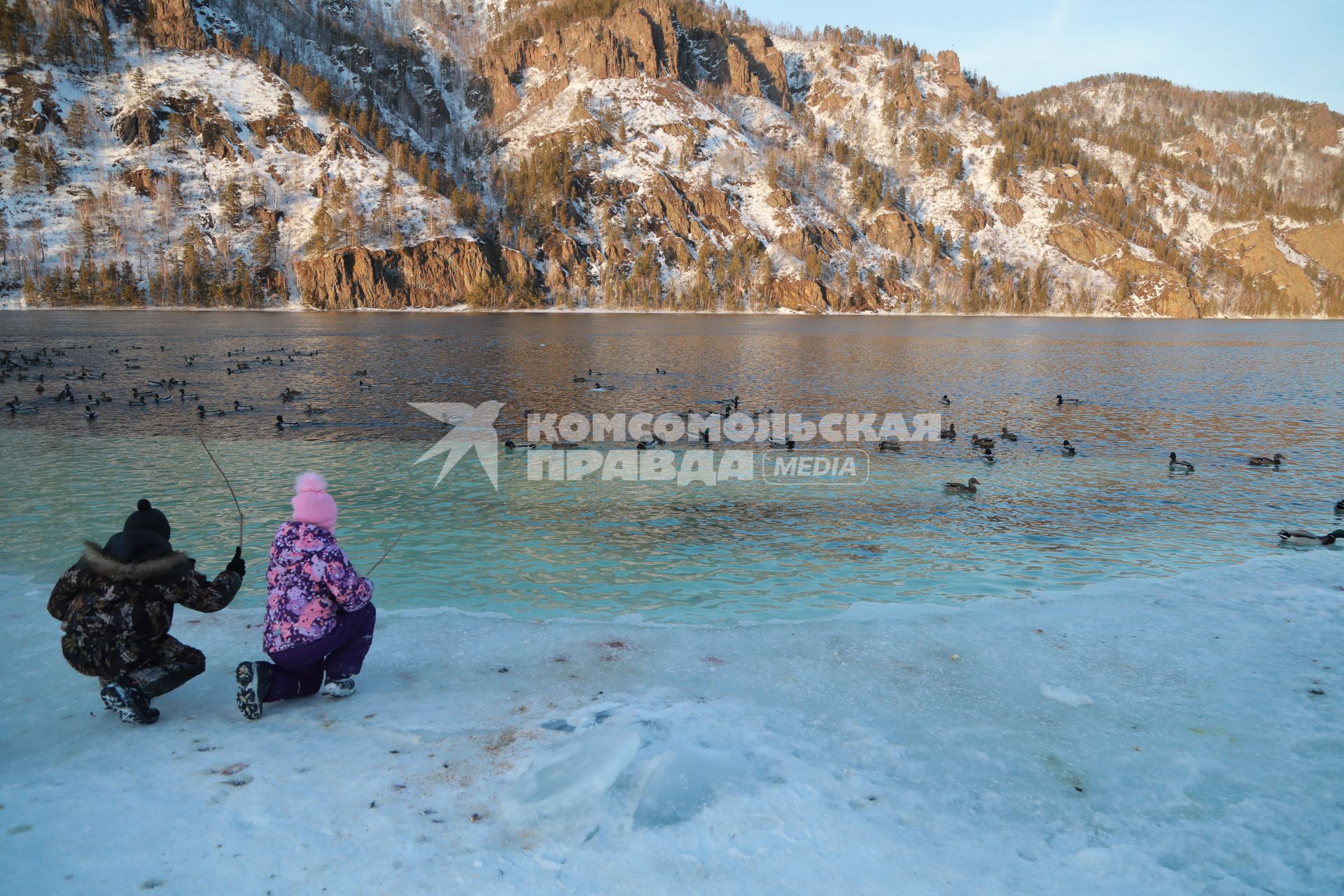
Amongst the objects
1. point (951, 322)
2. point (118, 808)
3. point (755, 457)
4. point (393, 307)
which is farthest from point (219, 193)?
point (118, 808)

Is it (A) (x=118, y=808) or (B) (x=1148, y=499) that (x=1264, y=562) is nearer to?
(B) (x=1148, y=499)

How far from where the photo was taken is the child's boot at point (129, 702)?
7.05 meters

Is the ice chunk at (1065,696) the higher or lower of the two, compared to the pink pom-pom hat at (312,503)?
lower

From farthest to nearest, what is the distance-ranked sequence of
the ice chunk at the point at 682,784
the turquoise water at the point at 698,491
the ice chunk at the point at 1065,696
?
the turquoise water at the point at 698,491 → the ice chunk at the point at 1065,696 → the ice chunk at the point at 682,784

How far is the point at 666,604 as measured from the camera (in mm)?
12117

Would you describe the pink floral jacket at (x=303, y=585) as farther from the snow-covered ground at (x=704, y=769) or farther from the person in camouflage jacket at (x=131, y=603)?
the snow-covered ground at (x=704, y=769)

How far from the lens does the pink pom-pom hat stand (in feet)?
23.9

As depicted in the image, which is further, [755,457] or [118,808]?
[755,457]

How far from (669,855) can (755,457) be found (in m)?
20.3

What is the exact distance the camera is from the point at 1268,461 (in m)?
25.1

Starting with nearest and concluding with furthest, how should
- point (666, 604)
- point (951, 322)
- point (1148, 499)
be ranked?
point (666, 604), point (1148, 499), point (951, 322)

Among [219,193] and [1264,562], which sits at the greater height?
[219,193]

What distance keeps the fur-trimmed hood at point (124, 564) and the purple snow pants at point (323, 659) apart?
1.35 m

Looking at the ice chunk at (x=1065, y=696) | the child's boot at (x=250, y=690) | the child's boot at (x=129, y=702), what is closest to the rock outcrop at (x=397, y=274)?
the child's boot at (x=129, y=702)
